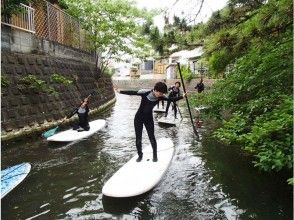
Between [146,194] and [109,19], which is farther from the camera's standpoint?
[109,19]

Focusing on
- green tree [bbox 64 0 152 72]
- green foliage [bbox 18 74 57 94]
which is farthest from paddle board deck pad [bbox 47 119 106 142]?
green tree [bbox 64 0 152 72]

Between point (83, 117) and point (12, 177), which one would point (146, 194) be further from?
point (83, 117)

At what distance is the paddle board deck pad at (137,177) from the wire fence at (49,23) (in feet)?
26.4

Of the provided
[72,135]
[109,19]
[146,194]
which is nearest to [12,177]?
[146,194]

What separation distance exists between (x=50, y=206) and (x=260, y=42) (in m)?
5.31

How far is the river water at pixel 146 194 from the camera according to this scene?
6414 millimetres

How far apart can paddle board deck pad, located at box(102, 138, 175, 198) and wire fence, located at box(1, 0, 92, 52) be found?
8055 millimetres

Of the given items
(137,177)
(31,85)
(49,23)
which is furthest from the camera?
(49,23)

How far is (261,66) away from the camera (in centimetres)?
660

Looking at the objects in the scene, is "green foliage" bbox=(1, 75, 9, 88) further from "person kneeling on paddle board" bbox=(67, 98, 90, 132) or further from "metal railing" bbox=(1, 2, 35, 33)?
"person kneeling on paddle board" bbox=(67, 98, 90, 132)

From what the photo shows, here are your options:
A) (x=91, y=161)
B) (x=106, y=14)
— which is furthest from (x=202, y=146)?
(x=106, y=14)

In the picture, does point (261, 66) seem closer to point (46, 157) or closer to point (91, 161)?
point (91, 161)

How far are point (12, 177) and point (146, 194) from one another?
9.60 feet

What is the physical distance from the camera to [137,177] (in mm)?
7316
